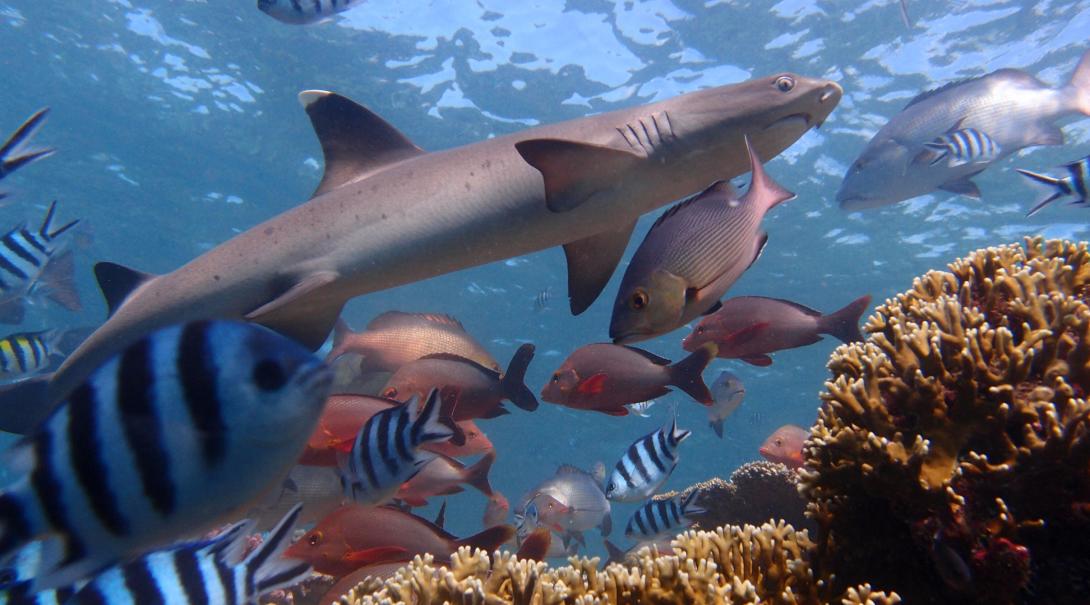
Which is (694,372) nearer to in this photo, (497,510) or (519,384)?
(519,384)

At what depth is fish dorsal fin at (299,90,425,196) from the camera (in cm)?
441

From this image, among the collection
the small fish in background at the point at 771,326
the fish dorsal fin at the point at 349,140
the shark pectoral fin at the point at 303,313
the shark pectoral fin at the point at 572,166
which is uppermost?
the fish dorsal fin at the point at 349,140

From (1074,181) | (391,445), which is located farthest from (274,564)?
(1074,181)

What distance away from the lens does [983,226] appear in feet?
80.3

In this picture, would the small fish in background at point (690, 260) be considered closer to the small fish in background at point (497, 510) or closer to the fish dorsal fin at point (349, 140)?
the fish dorsal fin at point (349, 140)

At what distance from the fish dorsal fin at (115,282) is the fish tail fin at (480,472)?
333cm

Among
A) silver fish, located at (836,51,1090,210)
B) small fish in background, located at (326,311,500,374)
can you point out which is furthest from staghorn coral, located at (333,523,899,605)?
silver fish, located at (836,51,1090,210)

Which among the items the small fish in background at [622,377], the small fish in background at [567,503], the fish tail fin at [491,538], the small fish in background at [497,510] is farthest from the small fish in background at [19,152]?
the small fish in background at [567,503]

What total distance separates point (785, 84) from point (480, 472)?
4435 mm

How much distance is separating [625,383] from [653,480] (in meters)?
3.23

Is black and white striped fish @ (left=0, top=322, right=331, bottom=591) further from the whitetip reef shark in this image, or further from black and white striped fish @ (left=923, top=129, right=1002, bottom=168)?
black and white striped fish @ (left=923, top=129, right=1002, bottom=168)

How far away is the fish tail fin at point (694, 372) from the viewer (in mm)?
4121

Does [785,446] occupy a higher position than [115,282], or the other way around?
[115,282]

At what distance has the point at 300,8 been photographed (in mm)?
6715
